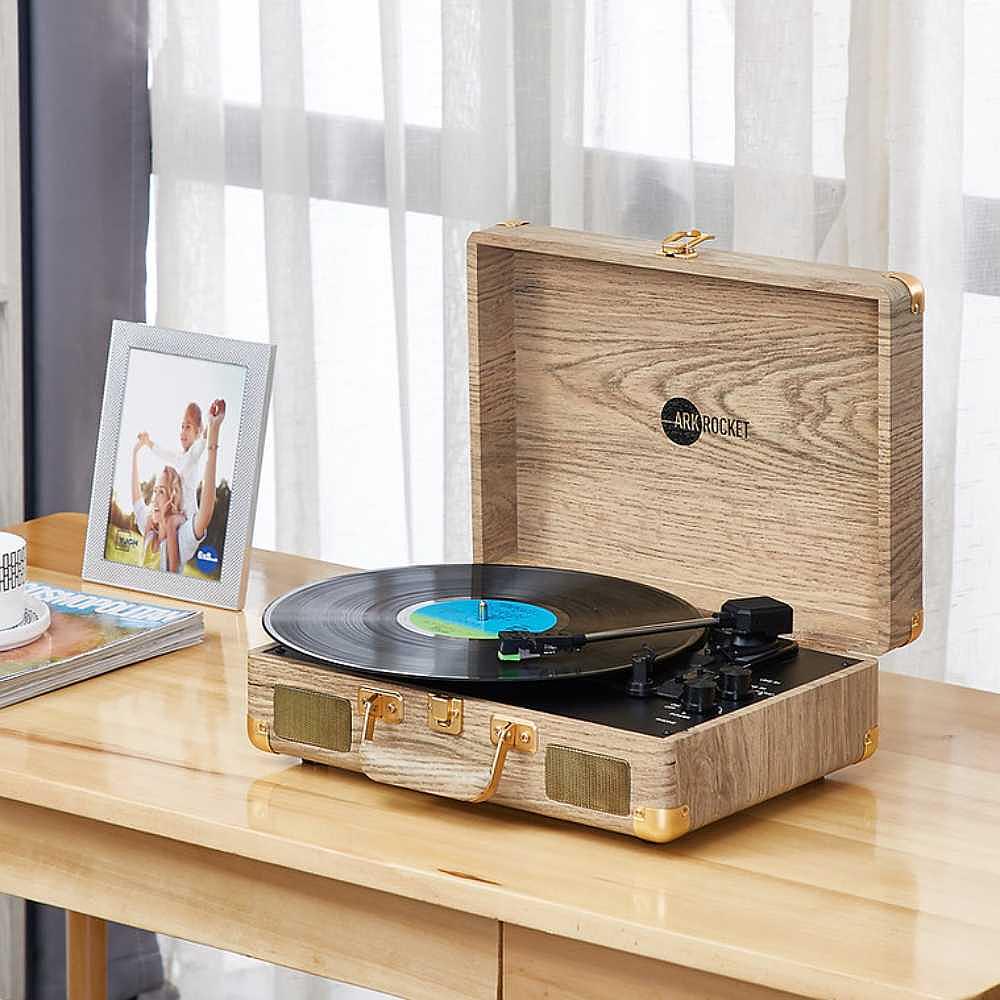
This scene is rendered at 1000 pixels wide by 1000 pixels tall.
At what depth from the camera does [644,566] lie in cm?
149

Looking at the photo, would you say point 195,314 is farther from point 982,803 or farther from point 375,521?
point 982,803

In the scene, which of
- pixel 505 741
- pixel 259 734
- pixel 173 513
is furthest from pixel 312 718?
pixel 173 513

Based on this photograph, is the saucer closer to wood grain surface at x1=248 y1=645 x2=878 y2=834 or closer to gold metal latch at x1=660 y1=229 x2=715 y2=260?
wood grain surface at x1=248 y1=645 x2=878 y2=834

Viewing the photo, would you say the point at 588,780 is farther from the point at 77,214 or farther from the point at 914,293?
the point at 77,214

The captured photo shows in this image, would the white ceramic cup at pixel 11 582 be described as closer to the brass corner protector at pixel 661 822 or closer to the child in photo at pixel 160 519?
the child in photo at pixel 160 519

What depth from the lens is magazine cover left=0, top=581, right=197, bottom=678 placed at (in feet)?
4.69

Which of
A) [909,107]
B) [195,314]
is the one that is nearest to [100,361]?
[195,314]

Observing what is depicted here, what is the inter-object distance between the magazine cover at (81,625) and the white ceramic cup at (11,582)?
0.09ft

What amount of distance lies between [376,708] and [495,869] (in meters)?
0.15

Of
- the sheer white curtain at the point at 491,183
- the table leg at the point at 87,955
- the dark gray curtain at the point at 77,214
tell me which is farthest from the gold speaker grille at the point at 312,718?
the dark gray curtain at the point at 77,214

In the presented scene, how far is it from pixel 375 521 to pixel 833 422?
82 centimetres

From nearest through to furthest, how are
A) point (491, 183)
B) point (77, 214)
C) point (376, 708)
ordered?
point (376, 708)
point (491, 183)
point (77, 214)

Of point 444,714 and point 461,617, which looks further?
point 461,617

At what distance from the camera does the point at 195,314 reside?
2170 millimetres
